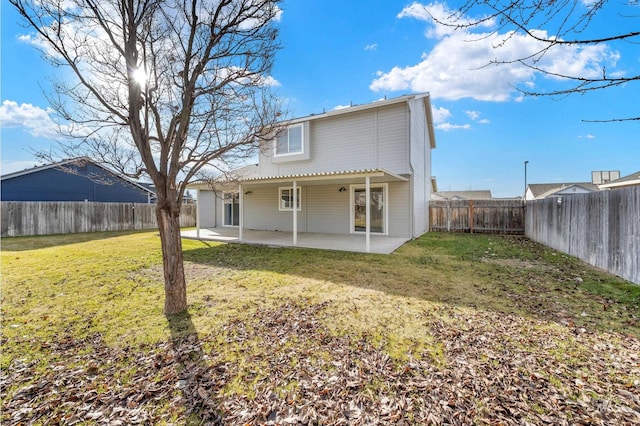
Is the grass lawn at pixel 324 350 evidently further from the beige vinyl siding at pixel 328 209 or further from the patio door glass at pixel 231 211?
the patio door glass at pixel 231 211

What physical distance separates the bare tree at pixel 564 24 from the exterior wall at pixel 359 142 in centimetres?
890

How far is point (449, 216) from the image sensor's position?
15.0 m

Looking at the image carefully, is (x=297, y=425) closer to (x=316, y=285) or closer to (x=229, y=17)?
(x=316, y=285)

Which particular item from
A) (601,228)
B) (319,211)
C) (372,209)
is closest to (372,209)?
(372,209)

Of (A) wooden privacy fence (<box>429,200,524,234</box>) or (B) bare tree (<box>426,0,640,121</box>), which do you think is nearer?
(B) bare tree (<box>426,0,640,121</box>)

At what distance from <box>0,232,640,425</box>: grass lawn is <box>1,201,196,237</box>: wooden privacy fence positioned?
422 inches

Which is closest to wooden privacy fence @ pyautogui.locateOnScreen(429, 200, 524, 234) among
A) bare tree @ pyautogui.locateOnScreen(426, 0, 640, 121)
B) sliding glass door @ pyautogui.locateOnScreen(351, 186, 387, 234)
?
sliding glass door @ pyautogui.locateOnScreen(351, 186, 387, 234)

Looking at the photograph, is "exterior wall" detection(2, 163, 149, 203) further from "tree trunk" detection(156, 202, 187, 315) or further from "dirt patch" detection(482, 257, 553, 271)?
"dirt patch" detection(482, 257, 553, 271)

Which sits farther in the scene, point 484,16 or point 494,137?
point 494,137

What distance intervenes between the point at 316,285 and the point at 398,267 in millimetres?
2462

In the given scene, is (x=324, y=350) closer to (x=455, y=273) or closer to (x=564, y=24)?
(x=564, y=24)

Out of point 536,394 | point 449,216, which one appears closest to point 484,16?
point 536,394

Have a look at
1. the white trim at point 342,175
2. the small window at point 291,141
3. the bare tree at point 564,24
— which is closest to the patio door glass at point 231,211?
the small window at point 291,141

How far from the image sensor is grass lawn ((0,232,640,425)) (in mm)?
2197
